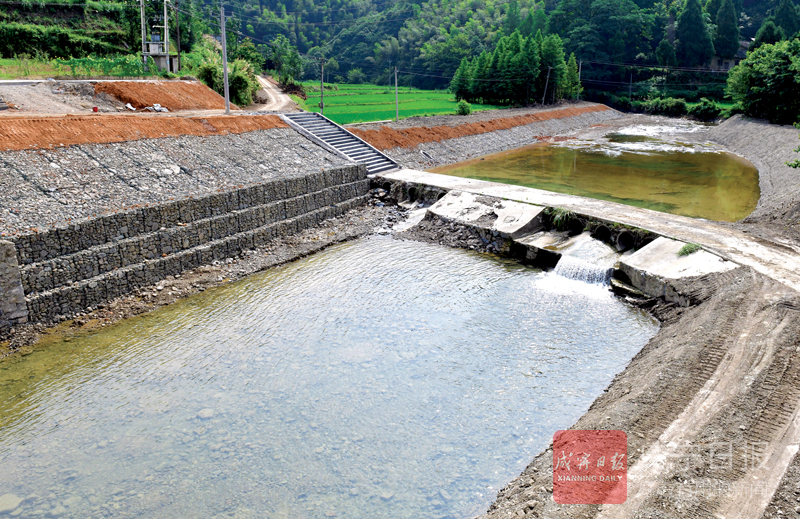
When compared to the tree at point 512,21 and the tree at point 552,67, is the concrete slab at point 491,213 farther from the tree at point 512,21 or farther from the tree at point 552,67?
the tree at point 512,21

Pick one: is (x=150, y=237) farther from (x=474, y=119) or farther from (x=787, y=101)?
(x=787, y=101)

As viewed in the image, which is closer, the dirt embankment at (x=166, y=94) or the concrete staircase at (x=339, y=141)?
the concrete staircase at (x=339, y=141)

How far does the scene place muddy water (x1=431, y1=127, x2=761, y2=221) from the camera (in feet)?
87.3

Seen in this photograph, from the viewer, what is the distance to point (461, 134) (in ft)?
139

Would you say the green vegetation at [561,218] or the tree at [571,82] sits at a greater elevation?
the tree at [571,82]

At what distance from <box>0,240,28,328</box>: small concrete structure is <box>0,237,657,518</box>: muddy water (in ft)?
4.68

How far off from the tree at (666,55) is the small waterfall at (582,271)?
8608 centimetres

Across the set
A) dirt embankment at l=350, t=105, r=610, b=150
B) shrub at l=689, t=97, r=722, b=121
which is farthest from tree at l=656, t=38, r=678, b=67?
dirt embankment at l=350, t=105, r=610, b=150

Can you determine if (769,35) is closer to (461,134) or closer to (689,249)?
(461,134)

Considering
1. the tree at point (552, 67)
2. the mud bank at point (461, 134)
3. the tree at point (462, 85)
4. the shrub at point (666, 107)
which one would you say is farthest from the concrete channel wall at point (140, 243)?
the shrub at point (666, 107)

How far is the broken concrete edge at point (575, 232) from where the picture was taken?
16.2m

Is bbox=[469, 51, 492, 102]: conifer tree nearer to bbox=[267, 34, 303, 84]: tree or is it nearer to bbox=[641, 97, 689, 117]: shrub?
bbox=[267, 34, 303, 84]: tree

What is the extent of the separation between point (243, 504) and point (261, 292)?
9.02 metres

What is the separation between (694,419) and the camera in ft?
30.9
